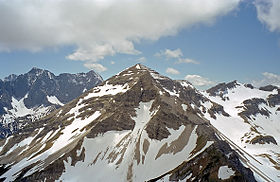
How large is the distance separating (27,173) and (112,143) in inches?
2379

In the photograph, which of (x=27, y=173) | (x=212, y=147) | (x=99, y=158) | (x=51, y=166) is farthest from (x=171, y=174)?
(x=27, y=173)

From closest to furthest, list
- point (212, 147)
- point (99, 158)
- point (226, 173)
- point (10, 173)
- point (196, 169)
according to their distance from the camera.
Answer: point (226, 173) → point (196, 169) → point (212, 147) → point (99, 158) → point (10, 173)

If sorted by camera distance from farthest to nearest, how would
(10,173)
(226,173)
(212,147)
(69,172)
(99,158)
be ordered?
(10,173) → (99,158) → (69,172) → (212,147) → (226,173)

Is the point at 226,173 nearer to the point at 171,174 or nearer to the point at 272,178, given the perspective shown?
the point at 171,174

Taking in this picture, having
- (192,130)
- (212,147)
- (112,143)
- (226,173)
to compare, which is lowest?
(226,173)

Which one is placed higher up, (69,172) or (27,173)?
(27,173)

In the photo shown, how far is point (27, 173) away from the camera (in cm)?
17788

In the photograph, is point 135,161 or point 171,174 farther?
point 135,161

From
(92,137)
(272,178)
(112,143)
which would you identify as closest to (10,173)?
(92,137)

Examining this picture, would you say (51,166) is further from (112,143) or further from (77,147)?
(112,143)

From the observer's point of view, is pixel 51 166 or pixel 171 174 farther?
pixel 51 166

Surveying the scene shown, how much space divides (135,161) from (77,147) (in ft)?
148

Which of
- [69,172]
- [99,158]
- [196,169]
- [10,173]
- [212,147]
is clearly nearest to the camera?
[196,169]

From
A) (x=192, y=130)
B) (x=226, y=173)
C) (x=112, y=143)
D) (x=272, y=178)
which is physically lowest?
(x=272, y=178)
